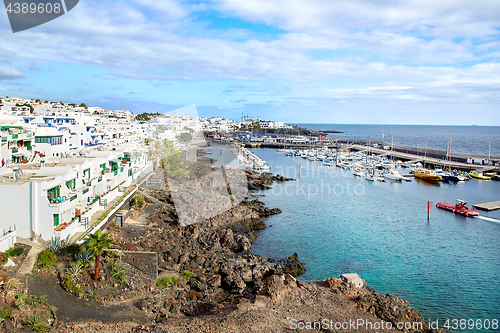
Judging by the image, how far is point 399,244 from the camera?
1956 centimetres

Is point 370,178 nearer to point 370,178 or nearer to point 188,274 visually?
point 370,178

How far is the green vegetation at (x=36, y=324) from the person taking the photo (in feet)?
25.2

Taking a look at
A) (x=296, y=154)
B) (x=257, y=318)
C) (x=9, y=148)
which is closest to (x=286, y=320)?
(x=257, y=318)

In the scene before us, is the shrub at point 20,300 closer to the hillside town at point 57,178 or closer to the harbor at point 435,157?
the hillside town at point 57,178

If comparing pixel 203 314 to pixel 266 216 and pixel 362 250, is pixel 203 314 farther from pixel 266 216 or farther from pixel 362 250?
pixel 266 216

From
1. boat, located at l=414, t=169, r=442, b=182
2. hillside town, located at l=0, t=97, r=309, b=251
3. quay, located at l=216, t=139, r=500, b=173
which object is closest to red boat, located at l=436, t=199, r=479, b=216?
boat, located at l=414, t=169, r=442, b=182

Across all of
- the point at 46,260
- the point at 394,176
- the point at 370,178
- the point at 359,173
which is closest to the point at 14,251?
the point at 46,260

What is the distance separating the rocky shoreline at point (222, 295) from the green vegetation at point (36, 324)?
0.23m

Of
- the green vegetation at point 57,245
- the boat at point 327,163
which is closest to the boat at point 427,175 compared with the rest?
the boat at point 327,163

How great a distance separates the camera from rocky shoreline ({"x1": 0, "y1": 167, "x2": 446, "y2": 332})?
9375 mm

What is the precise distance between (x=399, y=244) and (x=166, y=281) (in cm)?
1430

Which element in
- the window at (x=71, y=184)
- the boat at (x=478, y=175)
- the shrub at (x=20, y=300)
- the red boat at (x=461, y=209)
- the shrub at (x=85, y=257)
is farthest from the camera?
the boat at (x=478, y=175)

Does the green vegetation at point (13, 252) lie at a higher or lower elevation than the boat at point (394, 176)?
higher

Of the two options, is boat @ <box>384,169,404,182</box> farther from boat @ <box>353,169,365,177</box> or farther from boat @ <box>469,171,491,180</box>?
boat @ <box>469,171,491,180</box>
